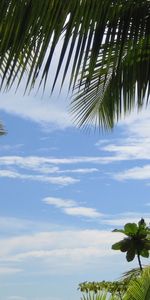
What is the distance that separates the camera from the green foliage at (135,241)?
3147cm

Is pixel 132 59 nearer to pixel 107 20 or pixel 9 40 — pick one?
pixel 107 20

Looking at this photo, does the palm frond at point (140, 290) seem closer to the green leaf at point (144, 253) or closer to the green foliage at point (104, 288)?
the green foliage at point (104, 288)

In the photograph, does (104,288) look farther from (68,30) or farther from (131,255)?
(131,255)

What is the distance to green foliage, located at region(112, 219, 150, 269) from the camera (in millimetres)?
31469

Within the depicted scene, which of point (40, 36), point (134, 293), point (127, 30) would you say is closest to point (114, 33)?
point (127, 30)

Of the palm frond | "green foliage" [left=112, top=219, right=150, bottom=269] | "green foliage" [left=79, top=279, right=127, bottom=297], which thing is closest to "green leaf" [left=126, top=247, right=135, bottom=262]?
"green foliage" [left=112, top=219, right=150, bottom=269]

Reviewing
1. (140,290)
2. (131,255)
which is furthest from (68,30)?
(131,255)

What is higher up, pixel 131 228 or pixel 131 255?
pixel 131 228

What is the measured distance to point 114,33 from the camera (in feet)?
10.1

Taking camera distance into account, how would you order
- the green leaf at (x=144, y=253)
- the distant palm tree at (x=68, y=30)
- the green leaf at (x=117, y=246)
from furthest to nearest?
the green leaf at (x=117, y=246)
the green leaf at (x=144, y=253)
the distant palm tree at (x=68, y=30)

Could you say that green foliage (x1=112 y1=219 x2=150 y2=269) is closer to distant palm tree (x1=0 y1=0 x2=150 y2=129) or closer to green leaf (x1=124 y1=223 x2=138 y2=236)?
green leaf (x1=124 y1=223 x2=138 y2=236)

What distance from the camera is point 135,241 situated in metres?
31.6

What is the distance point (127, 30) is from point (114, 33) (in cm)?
7

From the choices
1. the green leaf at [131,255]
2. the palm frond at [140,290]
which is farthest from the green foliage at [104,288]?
the green leaf at [131,255]
